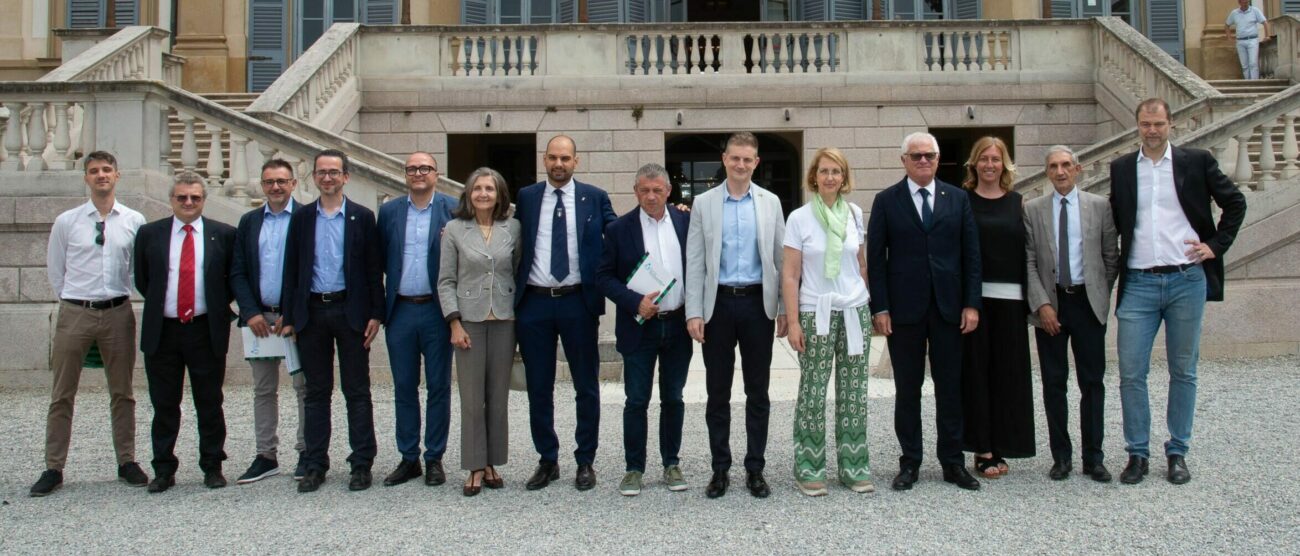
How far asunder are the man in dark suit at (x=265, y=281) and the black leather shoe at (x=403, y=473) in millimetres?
504

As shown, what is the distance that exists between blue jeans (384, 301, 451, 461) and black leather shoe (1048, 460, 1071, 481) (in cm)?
326

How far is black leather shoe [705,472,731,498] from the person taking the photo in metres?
4.82

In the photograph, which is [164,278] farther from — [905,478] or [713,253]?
[905,478]

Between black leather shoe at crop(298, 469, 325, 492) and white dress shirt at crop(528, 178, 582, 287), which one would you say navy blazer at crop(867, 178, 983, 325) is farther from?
black leather shoe at crop(298, 469, 325, 492)

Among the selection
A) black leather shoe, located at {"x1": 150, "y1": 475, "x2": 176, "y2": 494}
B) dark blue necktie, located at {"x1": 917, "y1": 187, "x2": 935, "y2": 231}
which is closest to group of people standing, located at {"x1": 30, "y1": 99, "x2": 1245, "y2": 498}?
dark blue necktie, located at {"x1": 917, "y1": 187, "x2": 935, "y2": 231}

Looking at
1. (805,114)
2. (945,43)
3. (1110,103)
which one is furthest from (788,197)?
(1110,103)

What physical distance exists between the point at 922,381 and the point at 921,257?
650mm

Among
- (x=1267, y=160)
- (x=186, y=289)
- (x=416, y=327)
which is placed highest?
(x=1267, y=160)

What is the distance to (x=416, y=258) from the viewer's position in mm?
5203

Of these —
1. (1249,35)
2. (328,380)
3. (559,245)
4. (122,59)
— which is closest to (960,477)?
(559,245)

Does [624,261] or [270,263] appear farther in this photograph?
[270,263]

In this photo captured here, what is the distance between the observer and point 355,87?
14875 mm

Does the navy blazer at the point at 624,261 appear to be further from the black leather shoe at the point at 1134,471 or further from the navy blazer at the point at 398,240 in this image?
the black leather shoe at the point at 1134,471

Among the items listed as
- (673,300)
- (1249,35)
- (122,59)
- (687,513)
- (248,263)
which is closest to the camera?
(687,513)
